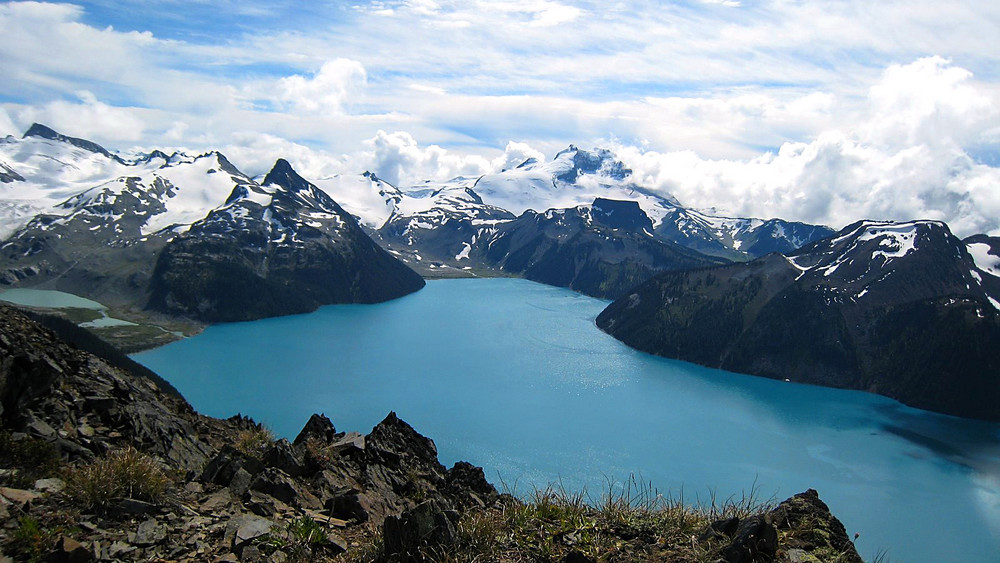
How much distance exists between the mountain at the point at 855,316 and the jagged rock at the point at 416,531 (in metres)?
110

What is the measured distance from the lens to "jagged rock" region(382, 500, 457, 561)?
6.96 m

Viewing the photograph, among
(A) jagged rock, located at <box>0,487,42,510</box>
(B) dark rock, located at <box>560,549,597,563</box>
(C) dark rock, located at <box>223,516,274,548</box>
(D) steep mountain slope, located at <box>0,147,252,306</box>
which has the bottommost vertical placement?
(D) steep mountain slope, located at <box>0,147,252,306</box>

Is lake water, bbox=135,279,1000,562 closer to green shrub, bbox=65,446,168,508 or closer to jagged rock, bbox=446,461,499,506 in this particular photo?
jagged rock, bbox=446,461,499,506

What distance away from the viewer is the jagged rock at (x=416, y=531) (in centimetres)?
696

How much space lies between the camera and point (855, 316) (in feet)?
389

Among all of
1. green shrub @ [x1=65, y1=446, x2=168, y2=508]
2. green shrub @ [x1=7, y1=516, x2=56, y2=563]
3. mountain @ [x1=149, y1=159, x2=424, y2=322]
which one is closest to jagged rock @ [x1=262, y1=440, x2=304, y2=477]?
green shrub @ [x1=65, y1=446, x2=168, y2=508]

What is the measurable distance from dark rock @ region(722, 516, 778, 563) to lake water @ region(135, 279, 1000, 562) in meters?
30.2

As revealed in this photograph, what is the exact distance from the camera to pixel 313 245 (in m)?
184

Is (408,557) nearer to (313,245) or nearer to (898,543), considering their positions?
(898,543)

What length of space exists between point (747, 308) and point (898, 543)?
84579mm

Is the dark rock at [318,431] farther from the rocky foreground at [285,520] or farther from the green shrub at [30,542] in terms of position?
the green shrub at [30,542]

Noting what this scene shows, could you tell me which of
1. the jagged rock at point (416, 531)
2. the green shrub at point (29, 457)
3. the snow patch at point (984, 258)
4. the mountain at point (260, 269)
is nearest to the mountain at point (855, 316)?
the snow patch at point (984, 258)

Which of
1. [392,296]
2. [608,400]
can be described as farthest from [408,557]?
[392,296]

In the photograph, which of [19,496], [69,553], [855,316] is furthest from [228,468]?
[855,316]
